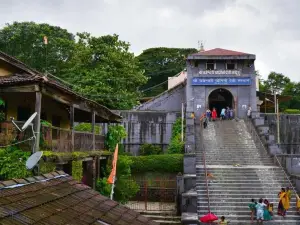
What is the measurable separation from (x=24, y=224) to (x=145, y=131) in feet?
83.5

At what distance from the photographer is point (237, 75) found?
3200cm

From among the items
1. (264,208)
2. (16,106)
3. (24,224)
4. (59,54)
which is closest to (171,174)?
(264,208)

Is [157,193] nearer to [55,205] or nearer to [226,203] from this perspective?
[226,203]

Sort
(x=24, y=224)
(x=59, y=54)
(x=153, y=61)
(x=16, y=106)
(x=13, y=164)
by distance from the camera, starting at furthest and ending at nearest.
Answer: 1. (x=153, y=61)
2. (x=59, y=54)
3. (x=16, y=106)
4. (x=13, y=164)
5. (x=24, y=224)

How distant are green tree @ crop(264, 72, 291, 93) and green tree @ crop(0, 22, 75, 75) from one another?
96.0 ft

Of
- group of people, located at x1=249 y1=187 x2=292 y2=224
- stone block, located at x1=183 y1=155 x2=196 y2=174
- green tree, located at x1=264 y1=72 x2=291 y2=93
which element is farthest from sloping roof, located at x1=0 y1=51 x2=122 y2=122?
green tree, located at x1=264 y1=72 x2=291 y2=93

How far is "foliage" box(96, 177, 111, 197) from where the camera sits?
1734cm

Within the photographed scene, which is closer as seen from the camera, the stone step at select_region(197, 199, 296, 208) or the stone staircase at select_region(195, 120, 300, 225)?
the stone staircase at select_region(195, 120, 300, 225)

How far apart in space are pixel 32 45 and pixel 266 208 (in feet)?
106

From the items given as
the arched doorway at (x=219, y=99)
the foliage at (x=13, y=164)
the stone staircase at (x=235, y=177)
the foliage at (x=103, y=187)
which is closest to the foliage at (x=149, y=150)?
the stone staircase at (x=235, y=177)

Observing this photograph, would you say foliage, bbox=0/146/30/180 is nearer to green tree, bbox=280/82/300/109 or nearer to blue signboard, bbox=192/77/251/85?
blue signboard, bbox=192/77/251/85

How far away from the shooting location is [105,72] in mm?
31859

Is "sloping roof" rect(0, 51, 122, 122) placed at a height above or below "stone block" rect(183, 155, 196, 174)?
above

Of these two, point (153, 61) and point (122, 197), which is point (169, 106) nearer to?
point (122, 197)
